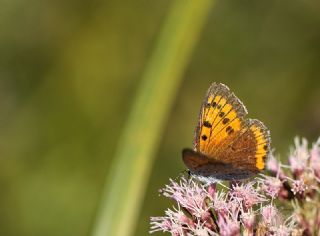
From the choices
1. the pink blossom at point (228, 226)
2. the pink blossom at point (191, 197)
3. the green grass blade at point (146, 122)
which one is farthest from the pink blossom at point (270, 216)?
the green grass blade at point (146, 122)

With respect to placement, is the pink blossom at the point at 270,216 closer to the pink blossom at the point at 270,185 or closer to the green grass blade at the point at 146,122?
the pink blossom at the point at 270,185

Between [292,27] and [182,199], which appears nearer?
[182,199]

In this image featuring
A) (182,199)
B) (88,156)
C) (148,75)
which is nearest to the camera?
(182,199)

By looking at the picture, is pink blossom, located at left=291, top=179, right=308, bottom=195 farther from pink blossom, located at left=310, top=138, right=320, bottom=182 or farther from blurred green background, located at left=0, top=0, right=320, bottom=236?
blurred green background, located at left=0, top=0, right=320, bottom=236

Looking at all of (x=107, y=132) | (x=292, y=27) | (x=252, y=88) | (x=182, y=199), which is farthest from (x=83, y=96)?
(x=182, y=199)

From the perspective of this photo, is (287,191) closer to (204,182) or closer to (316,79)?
(204,182)

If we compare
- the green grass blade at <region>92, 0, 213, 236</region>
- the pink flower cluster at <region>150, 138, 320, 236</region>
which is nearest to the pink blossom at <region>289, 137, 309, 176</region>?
the pink flower cluster at <region>150, 138, 320, 236</region>
